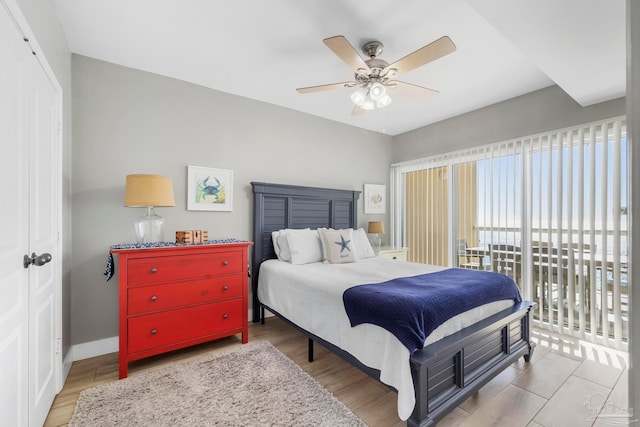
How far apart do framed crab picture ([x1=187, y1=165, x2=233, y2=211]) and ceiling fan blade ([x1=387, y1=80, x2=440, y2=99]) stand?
1.94m

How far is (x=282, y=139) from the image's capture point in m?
3.71

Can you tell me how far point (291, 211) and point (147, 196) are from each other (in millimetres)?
1683

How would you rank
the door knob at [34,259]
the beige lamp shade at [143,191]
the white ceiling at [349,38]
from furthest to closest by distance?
1. the beige lamp shade at [143,191]
2. the white ceiling at [349,38]
3. the door knob at [34,259]

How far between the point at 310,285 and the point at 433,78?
93.8 inches

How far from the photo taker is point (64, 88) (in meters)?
2.18

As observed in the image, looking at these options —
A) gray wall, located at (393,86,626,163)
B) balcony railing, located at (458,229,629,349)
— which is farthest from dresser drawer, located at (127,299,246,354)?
gray wall, located at (393,86,626,163)

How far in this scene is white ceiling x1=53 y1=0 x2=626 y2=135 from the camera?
1.87 m

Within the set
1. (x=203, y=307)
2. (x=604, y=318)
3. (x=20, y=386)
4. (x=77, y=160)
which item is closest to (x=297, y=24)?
(x=77, y=160)

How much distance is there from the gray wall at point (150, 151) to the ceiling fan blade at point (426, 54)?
179cm

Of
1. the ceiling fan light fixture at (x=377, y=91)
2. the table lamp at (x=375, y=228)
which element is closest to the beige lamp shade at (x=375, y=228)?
the table lamp at (x=375, y=228)

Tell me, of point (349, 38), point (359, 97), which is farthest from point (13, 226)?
point (349, 38)

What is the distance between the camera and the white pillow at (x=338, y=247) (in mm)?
3154

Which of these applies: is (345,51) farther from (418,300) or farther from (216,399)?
(216,399)

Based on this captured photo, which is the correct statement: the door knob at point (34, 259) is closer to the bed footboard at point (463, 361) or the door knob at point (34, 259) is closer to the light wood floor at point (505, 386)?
the light wood floor at point (505, 386)
